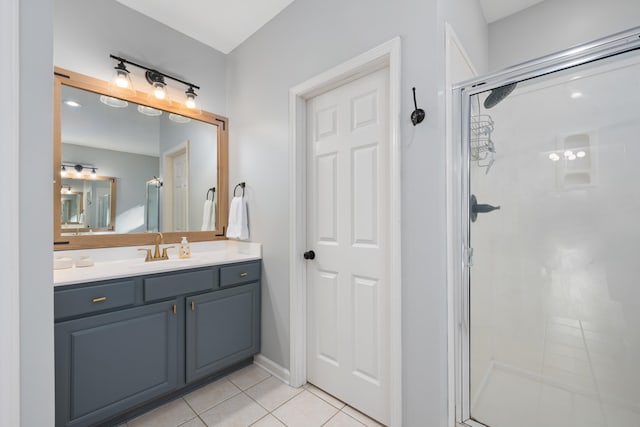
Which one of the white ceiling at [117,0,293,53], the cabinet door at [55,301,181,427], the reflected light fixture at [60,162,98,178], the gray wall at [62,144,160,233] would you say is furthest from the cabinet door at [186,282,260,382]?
the white ceiling at [117,0,293,53]

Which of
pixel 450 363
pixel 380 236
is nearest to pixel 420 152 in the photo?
pixel 380 236

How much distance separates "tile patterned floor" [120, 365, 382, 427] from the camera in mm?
1543

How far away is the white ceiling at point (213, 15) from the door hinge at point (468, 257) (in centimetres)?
206

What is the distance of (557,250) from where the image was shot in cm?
125

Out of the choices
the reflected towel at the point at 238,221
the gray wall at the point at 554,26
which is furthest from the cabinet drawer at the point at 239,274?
the gray wall at the point at 554,26

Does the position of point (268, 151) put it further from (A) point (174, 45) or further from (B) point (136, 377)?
(B) point (136, 377)

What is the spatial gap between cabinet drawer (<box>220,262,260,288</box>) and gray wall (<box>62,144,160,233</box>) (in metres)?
0.77

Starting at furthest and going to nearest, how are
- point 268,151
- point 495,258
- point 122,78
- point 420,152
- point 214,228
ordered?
point 214,228 → point 268,151 → point 122,78 → point 495,258 → point 420,152

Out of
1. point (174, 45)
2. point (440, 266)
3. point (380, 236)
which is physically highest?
point (174, 45)

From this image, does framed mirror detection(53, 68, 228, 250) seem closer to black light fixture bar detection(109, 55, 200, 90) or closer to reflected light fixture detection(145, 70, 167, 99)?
reflected light fixture detection(145, 70, 167, 99)

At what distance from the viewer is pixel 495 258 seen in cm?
142

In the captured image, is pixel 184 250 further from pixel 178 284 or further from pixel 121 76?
pixel 121 76

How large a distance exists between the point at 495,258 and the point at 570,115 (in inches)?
29.5

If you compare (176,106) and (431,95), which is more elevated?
(176,106)
